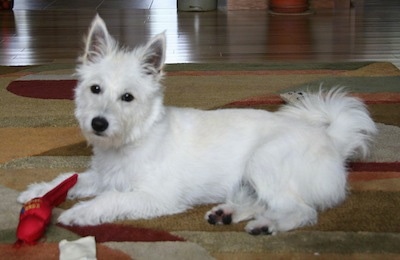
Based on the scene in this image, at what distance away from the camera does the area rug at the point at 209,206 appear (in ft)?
7.24

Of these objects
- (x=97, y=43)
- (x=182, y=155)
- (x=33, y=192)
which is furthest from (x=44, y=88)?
(x=182, y=155)

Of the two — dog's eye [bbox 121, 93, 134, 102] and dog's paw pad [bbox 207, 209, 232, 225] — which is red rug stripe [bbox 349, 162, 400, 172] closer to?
dog's paw pad [bbox 207, 209, 232, 225]

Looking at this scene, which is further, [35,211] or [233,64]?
[233,64]

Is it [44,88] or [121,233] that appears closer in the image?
[121,233]

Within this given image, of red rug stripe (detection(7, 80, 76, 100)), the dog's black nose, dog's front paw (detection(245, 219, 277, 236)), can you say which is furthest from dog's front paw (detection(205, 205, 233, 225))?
red rug stripe (detection(7, 80, 76, 100))

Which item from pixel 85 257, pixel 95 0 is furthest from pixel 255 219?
pixel 95 0

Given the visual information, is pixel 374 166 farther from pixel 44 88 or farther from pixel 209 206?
pixel 44 88

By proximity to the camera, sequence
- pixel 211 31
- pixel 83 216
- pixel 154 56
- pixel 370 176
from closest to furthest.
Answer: pixel 83 216 → pixel 154 56 → pixel 370 176 → pixel 211 31

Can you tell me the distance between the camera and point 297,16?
7320mm

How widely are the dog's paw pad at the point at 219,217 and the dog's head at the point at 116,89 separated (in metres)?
0.40

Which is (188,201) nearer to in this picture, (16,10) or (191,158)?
(191,158)

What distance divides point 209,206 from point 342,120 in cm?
64

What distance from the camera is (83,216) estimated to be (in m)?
2.35

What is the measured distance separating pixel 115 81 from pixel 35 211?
0.53m
